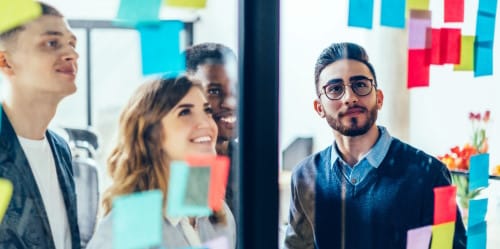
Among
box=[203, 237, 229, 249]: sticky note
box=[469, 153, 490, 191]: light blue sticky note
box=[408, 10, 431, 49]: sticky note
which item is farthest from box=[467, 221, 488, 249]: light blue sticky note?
box=[203, 237, 229, 249]: sticky note

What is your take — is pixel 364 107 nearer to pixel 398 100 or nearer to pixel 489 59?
pixel 398 100

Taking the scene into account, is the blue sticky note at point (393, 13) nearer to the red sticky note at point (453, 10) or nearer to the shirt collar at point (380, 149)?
the red sticky note at point (453, 10)

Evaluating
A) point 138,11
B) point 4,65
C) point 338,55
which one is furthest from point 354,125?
point 4,65

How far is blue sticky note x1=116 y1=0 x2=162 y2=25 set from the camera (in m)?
1.52

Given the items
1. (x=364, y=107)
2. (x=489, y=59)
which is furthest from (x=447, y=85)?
(x=364, y=107)

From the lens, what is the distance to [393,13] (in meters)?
1.97

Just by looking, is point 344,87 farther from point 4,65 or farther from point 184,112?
point 4,65

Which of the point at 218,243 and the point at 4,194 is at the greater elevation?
the point at 4,194

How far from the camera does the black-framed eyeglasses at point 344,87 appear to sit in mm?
1896

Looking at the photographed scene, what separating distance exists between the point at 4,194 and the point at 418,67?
1292 millimetres

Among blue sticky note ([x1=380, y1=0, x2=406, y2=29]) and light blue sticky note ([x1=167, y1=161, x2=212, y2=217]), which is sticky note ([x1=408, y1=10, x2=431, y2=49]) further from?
light blue sticky note ([x1=167, y1=161, x2=212, y2=217])

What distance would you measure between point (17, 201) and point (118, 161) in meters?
0.25

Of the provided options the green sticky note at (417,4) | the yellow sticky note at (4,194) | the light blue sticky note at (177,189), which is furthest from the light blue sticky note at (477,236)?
the yellow sticky note at (4,194)

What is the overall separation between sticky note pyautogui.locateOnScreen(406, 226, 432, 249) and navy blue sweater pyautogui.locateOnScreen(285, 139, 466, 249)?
2 cm
